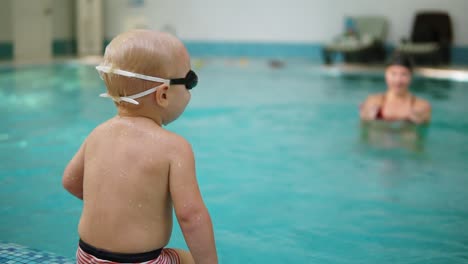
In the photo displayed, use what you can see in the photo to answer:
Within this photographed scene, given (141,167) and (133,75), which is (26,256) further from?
(133,75)

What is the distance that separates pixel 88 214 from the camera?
5.88 ft

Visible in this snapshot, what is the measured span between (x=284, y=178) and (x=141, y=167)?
2802 millimetres

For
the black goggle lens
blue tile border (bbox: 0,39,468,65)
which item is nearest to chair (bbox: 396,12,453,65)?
blue tile border (bbox: 0,39,468,65)

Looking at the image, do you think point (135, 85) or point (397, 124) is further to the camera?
point (397, 124)

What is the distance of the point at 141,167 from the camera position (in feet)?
5.65

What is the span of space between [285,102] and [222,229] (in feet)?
18.2

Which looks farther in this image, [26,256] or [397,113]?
[397,113]

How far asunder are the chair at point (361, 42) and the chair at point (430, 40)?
0.81m

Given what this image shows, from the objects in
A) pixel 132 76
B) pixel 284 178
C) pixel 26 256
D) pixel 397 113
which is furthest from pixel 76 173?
pixel 397 113

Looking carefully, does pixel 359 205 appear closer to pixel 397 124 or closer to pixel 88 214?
pixel 88 214

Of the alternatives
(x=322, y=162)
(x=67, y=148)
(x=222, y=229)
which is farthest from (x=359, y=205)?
(x=67, y=148)

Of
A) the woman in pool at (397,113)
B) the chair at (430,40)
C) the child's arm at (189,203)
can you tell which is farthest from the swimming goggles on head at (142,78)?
the chair at (430,40)

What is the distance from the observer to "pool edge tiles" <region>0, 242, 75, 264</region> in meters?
2.34

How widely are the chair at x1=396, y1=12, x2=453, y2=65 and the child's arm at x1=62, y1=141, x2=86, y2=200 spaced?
40.4ft
